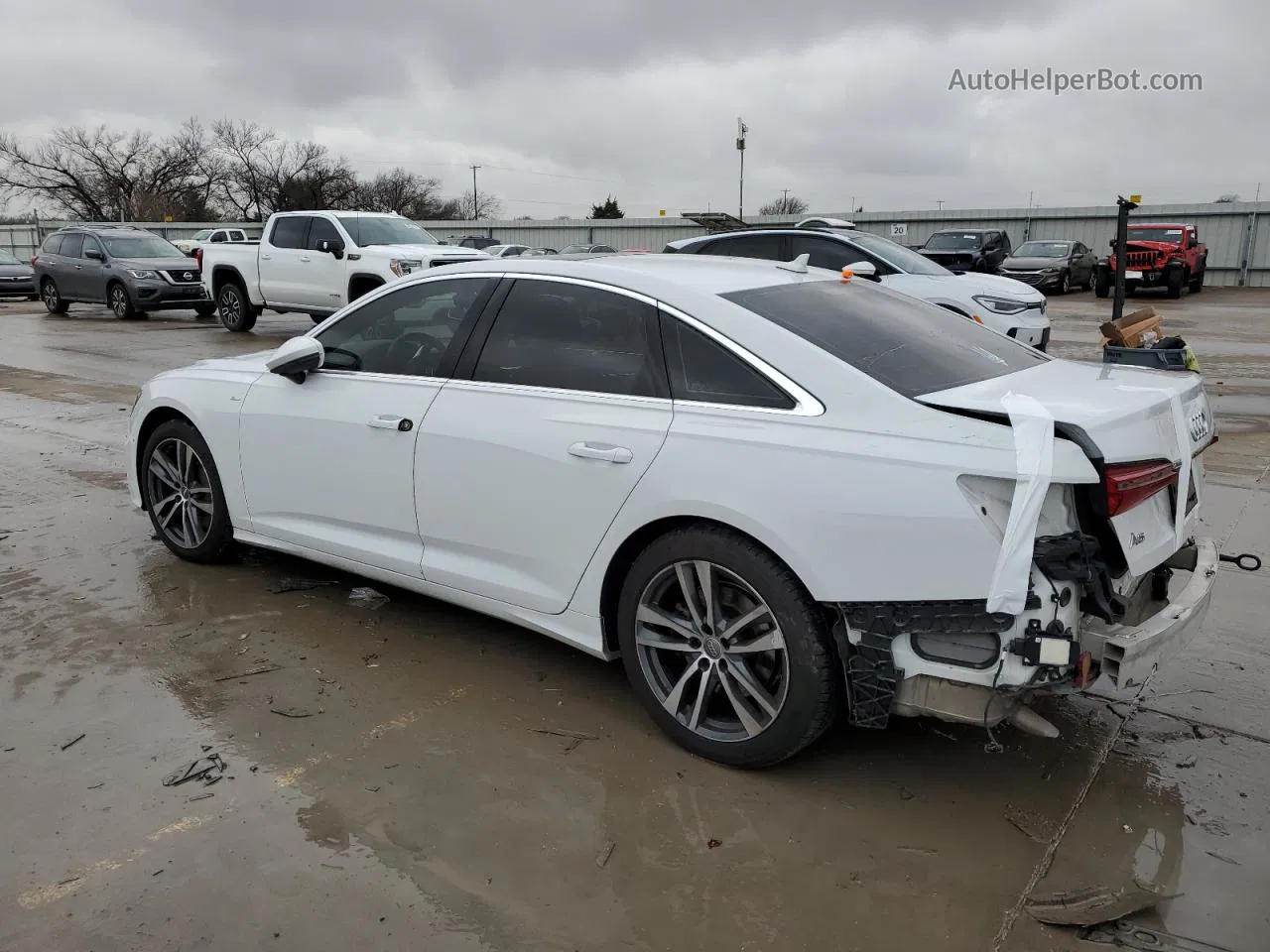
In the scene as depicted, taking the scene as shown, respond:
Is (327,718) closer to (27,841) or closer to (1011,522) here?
(27,841)

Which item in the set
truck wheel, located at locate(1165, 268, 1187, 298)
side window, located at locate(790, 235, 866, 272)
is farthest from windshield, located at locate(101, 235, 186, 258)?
truck wheel, located at locate(1165, 268, 1187, 298)

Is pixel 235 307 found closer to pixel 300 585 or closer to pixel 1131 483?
pixel 300 585

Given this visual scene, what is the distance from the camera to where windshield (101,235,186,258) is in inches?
776

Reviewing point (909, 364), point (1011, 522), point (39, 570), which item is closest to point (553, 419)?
point (909, 364)

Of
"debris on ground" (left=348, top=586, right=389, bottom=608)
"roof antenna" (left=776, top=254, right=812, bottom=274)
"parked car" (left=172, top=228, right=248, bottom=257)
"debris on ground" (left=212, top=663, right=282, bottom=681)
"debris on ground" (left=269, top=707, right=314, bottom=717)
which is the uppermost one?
"parked car" (left=172, top=228, right=248, bottom=257)

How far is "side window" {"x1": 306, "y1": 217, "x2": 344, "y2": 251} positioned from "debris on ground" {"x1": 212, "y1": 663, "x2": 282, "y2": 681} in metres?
12.2

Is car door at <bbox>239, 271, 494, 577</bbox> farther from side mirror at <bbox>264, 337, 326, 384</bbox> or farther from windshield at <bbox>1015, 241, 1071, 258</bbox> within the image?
windshield at <bbox>1015, 241, 1071, 258</bbox>

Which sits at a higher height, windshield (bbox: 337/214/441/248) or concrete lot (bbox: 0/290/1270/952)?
windshield (bbox: 337/214/441/248)

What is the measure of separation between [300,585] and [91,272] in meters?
18.0

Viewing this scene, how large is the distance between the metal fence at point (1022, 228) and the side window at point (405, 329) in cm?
2741

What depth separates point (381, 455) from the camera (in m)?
4.05

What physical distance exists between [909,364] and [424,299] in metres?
2.04

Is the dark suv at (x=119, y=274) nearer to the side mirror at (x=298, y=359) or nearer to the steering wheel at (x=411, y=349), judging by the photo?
the side mirror at (x=298, y=359)

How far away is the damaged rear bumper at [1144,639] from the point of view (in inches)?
109
